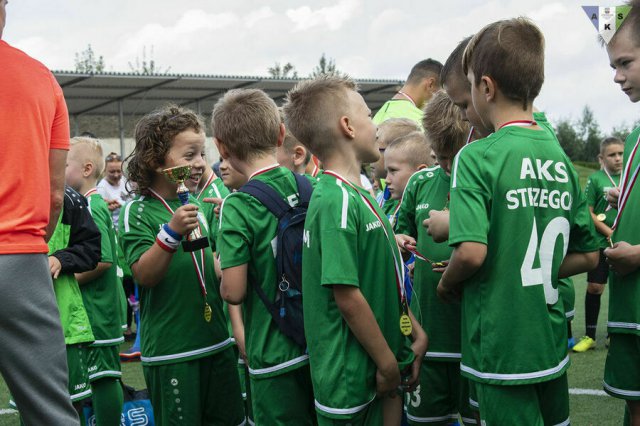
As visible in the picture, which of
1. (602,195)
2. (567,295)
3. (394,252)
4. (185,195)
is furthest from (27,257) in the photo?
(602,195)

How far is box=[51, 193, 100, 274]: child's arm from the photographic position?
4.36 metres

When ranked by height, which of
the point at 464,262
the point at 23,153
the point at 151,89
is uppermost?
the point at 151,89

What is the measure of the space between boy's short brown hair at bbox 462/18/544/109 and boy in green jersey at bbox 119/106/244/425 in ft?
5.31

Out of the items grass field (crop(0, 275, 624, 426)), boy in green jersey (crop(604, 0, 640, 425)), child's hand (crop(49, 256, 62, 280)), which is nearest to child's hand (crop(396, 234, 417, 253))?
boy in green jersey (crop(604, 0, 640, 425))

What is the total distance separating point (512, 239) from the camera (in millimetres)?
2893

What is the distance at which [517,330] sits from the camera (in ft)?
9.50

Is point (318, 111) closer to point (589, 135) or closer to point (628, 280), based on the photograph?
point (628, 280)

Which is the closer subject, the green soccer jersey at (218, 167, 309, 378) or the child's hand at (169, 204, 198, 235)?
the green soccer jersey at (218, 167, 309, 378)

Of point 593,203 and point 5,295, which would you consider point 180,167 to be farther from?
point 593,203

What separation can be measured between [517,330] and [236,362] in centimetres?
187

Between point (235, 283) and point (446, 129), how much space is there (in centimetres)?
140

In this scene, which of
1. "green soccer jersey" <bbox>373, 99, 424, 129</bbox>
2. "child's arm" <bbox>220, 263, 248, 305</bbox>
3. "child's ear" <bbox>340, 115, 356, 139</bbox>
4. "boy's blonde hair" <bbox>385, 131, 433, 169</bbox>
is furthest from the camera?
"green soccer jersey" <bbox>373, 99, 424, 129</bbox>

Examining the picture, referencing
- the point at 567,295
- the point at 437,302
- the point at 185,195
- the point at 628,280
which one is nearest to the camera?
the point at 628,280

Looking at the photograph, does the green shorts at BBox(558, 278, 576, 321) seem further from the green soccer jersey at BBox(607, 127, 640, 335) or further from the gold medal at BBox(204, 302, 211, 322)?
the gold medal at BBox(204, 302, 211, 322)
